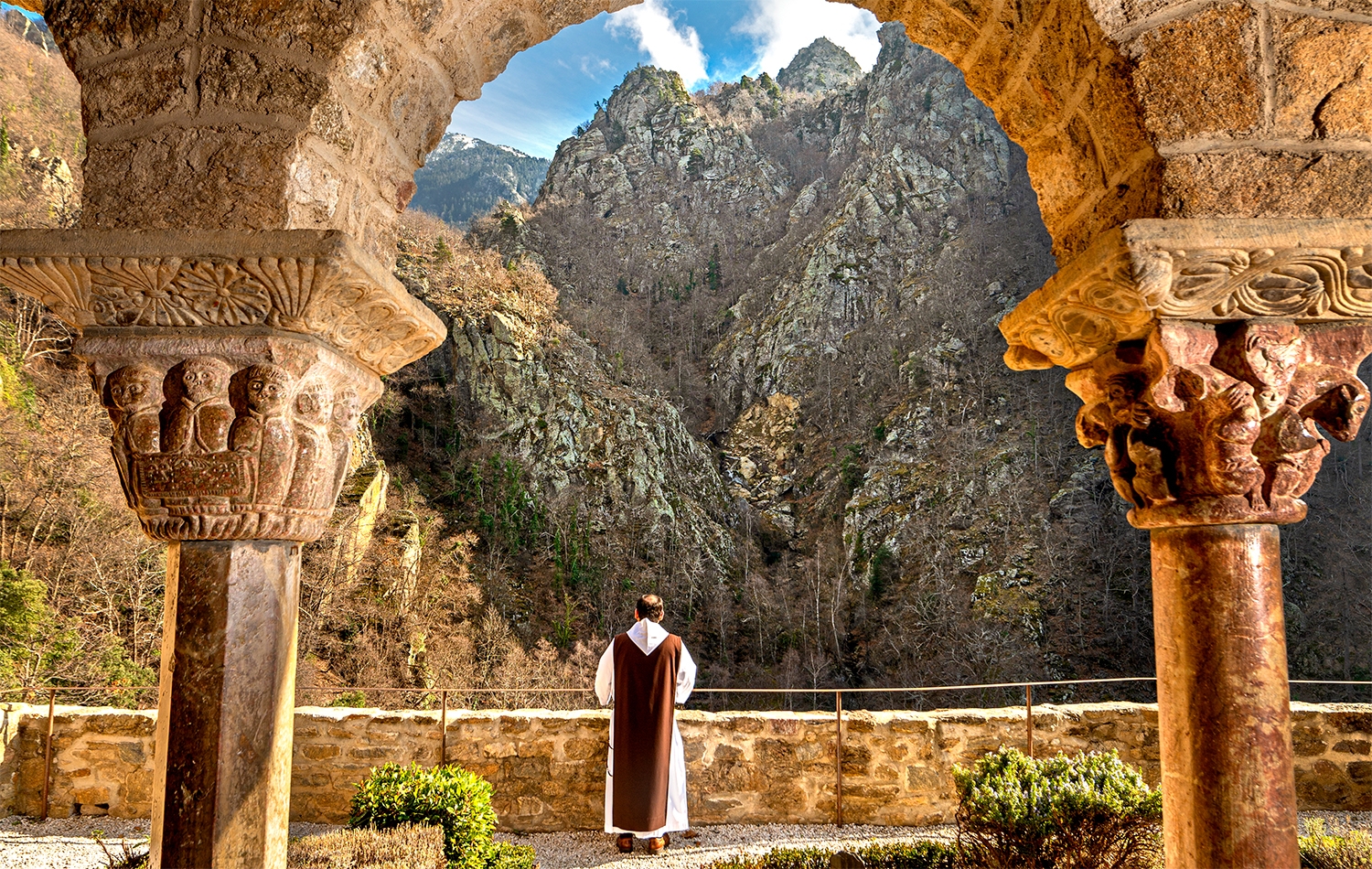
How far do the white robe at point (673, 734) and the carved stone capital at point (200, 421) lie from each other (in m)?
3.19

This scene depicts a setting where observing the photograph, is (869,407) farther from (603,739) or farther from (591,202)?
(603,739)

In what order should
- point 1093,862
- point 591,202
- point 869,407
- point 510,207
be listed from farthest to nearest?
point 591,202
point 510,207
point 869,407
point 1093,862

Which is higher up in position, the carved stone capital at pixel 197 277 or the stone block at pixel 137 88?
the stone block at pixel 137 88

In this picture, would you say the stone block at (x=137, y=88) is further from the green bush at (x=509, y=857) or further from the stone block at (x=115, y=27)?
the green bush at (x=509, y=857)

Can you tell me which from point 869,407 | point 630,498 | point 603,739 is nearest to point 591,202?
point 869,407

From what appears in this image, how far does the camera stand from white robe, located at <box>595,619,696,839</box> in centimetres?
477

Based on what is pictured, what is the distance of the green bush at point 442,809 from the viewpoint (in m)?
→ 3.81

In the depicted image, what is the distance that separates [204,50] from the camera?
1847 millimetres

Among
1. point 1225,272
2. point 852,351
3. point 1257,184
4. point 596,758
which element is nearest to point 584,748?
point 596,758

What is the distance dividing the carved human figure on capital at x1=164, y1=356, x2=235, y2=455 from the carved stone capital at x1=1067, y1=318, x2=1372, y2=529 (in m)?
2.27

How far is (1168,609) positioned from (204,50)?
2.77 m

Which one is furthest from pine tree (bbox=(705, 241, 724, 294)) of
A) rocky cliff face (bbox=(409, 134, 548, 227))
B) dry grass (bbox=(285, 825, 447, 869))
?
dry grass (bbox=(285, 825, 447, 869))

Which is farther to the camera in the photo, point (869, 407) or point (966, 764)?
point (869, 407)

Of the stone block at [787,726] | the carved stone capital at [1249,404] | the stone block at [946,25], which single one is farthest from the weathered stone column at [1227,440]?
the stone block at [787,726]
